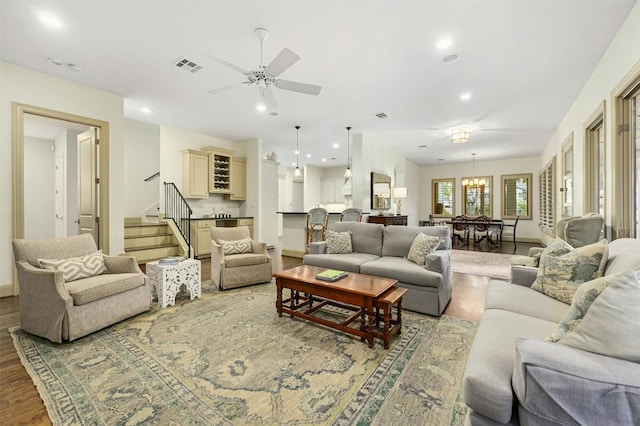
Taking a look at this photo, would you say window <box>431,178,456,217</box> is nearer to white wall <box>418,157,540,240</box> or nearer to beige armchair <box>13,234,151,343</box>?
white wall <box>418,157,540,240</box>

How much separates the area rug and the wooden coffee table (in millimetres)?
2944

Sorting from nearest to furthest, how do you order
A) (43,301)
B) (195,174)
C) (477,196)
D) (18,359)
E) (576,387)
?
(576,387) < (18,359) < (43,301) < (195,174) < (477,196)

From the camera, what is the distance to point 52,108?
147 inches

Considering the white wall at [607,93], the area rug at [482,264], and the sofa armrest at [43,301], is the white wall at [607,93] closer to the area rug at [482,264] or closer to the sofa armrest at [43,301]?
the area rug at [482,264]

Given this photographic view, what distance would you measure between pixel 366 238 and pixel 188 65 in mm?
3235

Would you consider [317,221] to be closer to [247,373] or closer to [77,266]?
[77,266]

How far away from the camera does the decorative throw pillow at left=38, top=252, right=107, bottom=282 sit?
8.39 ft

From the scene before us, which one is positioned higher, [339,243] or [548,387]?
[339,243]

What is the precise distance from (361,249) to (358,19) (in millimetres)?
2816

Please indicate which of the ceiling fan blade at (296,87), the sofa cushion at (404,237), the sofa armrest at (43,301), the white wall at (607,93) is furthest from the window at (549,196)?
the sofa armrest at (43,301)

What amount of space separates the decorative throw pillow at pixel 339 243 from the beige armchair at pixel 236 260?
3.19 ft

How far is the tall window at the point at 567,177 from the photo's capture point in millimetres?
4734

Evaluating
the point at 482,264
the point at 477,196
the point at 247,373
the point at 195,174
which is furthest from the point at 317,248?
the point at 477,196

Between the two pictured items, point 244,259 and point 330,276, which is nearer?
point 330,276
